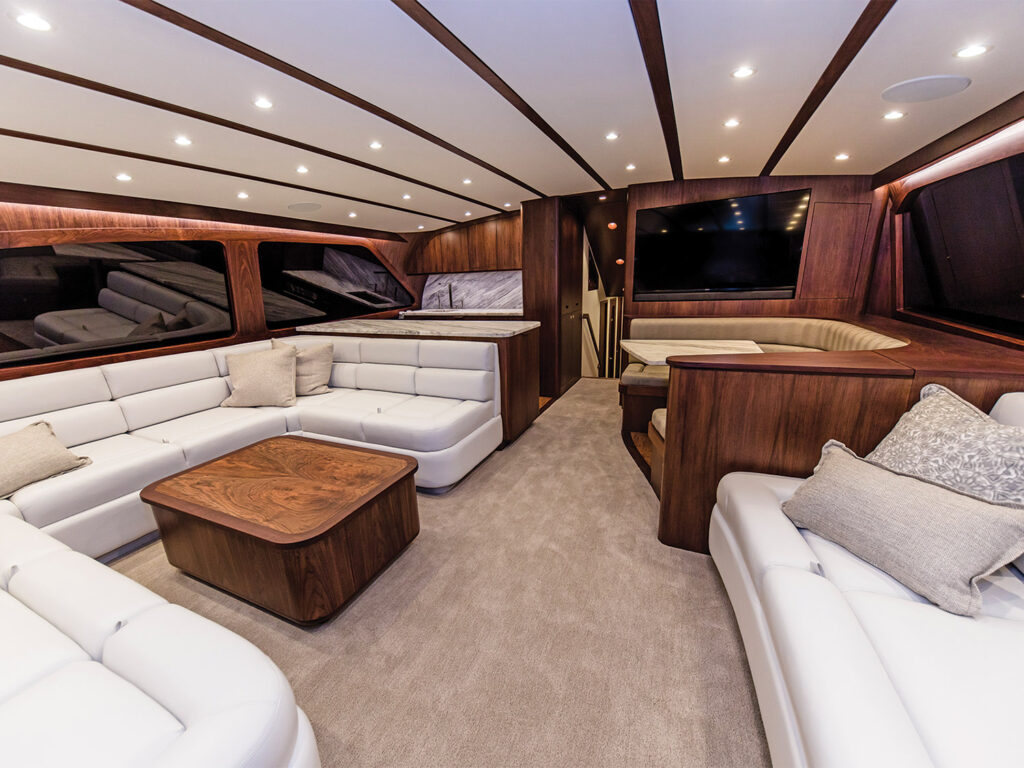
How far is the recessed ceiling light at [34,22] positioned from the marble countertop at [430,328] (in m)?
2.26

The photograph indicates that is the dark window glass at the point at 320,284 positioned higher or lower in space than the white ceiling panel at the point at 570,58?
lower

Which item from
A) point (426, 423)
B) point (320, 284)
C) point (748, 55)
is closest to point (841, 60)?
point (748, 55)

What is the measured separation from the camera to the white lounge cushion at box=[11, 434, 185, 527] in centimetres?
175

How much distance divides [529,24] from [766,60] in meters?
1.02

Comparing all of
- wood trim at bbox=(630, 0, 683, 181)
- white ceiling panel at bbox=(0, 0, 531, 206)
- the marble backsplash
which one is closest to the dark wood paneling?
wood trim at bbox=(630, 0, 683, 181)

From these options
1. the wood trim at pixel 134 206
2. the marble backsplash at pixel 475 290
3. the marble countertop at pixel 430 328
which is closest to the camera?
the wood trim at pixel 134 206

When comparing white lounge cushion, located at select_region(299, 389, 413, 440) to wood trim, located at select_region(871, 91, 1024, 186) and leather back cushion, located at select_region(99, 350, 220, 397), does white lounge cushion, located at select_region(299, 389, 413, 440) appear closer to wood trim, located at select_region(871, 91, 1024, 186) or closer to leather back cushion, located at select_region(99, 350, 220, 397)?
leather back cushion, located at select_region(99, 350, 220, 397)

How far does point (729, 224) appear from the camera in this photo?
3725mm

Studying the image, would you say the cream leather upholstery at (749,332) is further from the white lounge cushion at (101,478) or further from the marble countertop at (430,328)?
the white lounge cushion at (101,478)

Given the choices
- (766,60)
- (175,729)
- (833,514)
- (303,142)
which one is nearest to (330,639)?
(175,729)

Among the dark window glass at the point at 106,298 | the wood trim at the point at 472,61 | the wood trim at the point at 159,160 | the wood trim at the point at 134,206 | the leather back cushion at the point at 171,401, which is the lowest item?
the leather back cushion at the point at 171,401

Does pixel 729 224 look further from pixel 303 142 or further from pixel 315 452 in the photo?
pixel 315 452

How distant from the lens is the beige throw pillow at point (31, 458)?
5.80 feet

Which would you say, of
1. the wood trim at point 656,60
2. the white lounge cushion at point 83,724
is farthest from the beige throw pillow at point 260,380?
the wood trim at point 656,60
